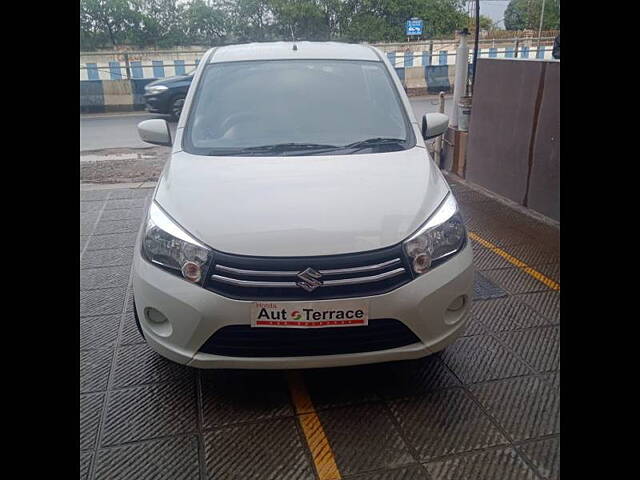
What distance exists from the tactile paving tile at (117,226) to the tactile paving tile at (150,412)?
3235 mm

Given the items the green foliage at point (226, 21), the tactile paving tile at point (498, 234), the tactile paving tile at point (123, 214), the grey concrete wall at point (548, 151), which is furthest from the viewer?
the green foliage at point (226, 21)

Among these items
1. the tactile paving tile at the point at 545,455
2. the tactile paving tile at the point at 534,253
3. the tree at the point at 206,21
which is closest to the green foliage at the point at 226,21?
the tree at the point at 206,21

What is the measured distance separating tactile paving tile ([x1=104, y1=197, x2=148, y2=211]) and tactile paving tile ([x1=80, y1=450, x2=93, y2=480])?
15.2ft

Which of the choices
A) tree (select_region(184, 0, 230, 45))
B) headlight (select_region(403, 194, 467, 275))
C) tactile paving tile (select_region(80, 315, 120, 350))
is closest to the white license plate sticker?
headlight (select_region(403, 194, 467, 275))

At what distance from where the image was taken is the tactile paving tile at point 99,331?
12.2 ft

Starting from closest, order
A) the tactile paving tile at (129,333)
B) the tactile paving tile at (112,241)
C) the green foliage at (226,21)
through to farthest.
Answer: the tactile paving tile at (129,333) → the tactile paving tile at (112,241) → the green foliage at (226,21)

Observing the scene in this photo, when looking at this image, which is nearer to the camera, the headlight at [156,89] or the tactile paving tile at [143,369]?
the tactile paving tile at [143,369]

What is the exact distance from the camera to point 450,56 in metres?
23.0

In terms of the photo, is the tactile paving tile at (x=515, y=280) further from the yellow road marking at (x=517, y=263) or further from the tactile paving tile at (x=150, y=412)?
the tactile paving tile at (x=150, y=412)

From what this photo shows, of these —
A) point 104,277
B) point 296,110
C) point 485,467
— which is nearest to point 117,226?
point 104,277
